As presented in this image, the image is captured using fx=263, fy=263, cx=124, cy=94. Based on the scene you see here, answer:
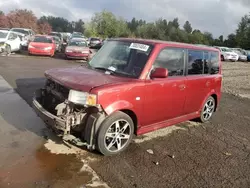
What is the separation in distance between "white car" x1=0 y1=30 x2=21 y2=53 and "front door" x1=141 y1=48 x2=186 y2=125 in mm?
15936

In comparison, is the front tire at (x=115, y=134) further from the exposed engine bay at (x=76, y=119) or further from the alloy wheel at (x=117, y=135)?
the exposed engine bay at (x=76, y=119)

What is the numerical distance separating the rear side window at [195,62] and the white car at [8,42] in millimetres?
15753

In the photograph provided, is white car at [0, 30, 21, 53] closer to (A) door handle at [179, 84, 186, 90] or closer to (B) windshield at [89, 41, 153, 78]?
(B) windshield at [89, 41, 153, 78]

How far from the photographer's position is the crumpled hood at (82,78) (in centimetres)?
401

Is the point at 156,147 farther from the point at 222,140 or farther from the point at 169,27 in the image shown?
the point at 169,27

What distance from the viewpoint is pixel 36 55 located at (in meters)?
19.1

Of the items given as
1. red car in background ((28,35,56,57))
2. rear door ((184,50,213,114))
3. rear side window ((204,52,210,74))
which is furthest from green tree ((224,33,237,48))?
rear door ((184,50,213,114))

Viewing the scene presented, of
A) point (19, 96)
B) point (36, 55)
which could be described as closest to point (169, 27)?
point (36, 55)

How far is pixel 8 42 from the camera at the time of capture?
18359 mm

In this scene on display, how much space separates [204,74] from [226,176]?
8.48 ft

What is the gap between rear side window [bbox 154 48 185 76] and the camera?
476 centimetres

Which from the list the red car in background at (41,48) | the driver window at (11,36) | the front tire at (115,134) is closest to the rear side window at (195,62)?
the front tire at (115,134)

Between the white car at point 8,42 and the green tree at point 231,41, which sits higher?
the green tree at point 231,41

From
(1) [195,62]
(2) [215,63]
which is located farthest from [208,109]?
(1) [195,62]
